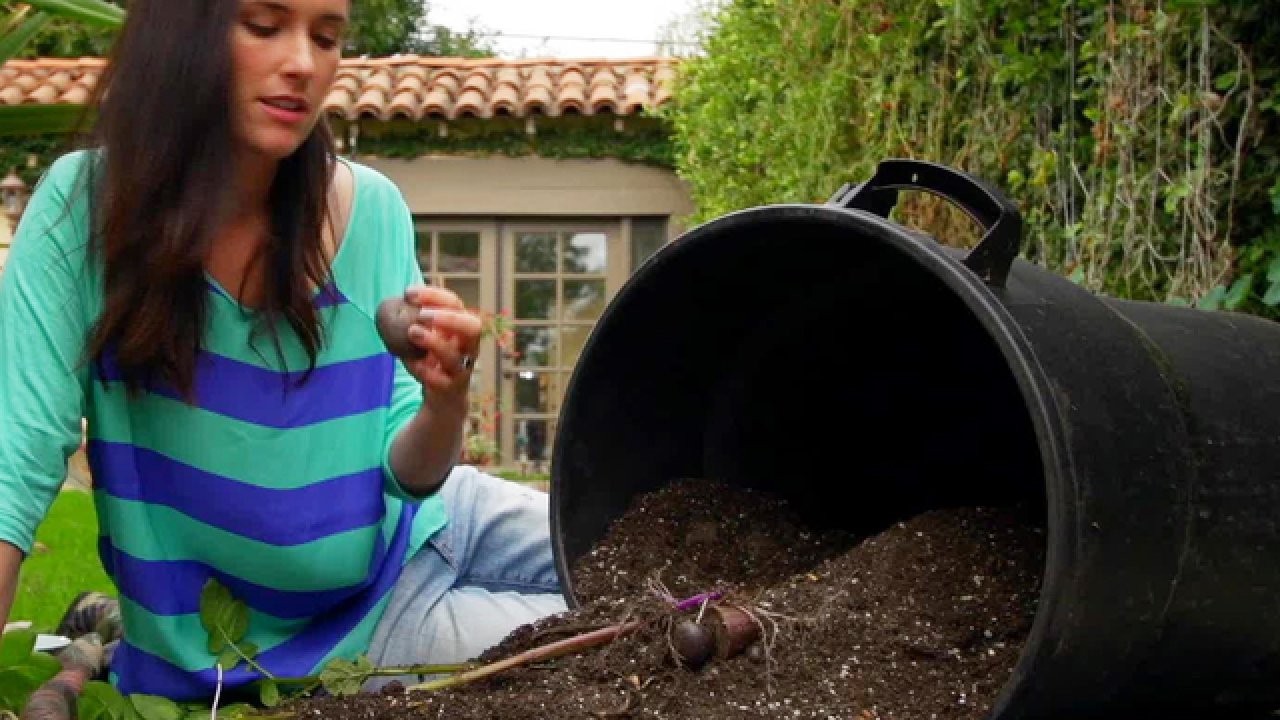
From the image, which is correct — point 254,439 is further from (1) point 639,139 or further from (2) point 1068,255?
(1) point 639,139

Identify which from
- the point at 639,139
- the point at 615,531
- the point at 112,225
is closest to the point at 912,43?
the point at 615,531

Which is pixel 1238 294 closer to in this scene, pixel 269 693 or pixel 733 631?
pixel 733 631

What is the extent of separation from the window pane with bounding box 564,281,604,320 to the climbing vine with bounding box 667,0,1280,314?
20.9 ft

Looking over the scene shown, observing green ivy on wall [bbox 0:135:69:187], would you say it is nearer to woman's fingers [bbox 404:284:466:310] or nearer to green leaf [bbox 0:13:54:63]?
green leaf [bbox 0:13:54:63]

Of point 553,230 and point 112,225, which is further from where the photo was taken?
point 553,230

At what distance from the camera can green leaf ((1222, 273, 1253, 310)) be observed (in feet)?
7.22

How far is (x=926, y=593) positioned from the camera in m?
1.42

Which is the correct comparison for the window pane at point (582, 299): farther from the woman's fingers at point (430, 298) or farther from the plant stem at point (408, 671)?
the woman's fingers at point (430, 298)

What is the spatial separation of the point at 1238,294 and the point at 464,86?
8.76 meters

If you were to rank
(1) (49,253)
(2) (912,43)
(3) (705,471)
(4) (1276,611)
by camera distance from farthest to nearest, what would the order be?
(2) (912,43) → (3) (705,471) → (1) (49,253) → (4) (1276,611)

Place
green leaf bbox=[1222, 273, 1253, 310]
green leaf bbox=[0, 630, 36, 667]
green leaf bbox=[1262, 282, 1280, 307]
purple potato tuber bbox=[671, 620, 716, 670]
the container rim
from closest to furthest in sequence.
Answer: the container rim < purple potato tuber bbox=[671, 620, 716, 670] < green leaf bbox=[0, 630, 36, 667] < green leaf bbox=[1262, 282, 1280, 307] < green leaf bbox=[1222, 273, 1253, 310]

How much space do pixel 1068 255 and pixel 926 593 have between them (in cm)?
149

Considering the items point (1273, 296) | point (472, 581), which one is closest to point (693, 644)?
point (472, 581)

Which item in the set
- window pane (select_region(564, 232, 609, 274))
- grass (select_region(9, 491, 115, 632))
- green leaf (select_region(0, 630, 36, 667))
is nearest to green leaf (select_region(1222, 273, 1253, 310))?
green leaf (select_region(0, 630, 36, 667))
